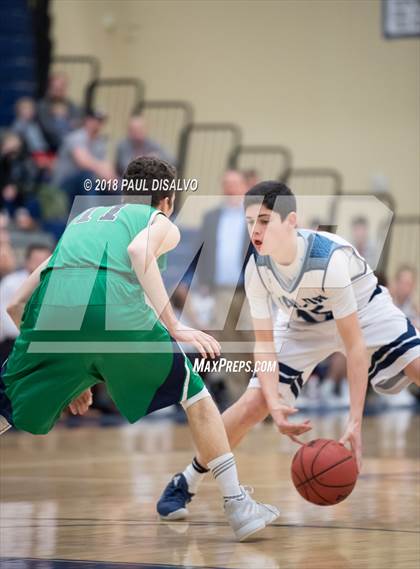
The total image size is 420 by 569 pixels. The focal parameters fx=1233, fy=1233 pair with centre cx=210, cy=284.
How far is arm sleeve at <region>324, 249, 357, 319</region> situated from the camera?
5.87 metres

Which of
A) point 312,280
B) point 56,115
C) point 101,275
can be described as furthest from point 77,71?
point 101,275

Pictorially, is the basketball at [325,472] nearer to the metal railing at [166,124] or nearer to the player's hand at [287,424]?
the player's hand at [287,424]

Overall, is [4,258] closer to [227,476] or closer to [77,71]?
[77,71]

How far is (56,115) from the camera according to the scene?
14.5 m

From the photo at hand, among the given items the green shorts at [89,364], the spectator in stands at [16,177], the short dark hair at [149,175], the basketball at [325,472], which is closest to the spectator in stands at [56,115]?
the spectator in stands at [16,177]

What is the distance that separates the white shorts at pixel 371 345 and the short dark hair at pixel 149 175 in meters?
1.28

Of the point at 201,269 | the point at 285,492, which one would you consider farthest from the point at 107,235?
the point at 201,269

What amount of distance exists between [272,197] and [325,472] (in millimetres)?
1294

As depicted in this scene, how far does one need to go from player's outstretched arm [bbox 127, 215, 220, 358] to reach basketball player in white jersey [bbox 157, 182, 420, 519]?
2.39 feet

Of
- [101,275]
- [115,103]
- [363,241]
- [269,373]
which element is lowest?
[363,241]

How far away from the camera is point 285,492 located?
7098 mm

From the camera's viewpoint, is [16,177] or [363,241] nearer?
[363,241]

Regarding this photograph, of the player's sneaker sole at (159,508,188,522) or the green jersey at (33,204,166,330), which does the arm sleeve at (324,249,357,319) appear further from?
the player's sneaker sole at (159,508,188,522)

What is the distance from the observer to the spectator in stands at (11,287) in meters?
11.2
